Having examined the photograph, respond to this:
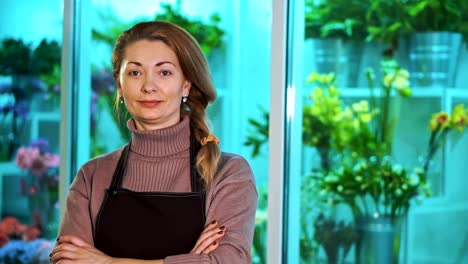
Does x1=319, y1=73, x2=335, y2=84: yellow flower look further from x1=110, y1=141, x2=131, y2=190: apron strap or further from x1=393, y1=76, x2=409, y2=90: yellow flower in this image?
x1=110, y1=141, x2=131, y2=190: apron strap

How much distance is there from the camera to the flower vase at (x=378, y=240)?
3.01m

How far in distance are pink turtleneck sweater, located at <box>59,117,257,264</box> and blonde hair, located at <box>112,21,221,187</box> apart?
0.12 ft

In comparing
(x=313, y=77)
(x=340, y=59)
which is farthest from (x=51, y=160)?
(x=340, y=59)

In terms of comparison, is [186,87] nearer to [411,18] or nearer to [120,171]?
[120,171]

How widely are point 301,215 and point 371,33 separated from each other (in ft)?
2.41

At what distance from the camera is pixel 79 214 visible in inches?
89.6

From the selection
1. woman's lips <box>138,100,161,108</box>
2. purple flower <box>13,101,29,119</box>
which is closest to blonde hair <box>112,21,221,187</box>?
woman's lips <box>138,100,161,108</box>

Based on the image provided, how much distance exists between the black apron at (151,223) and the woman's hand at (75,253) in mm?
53

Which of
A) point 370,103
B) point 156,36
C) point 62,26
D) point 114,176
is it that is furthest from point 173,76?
point 62,26

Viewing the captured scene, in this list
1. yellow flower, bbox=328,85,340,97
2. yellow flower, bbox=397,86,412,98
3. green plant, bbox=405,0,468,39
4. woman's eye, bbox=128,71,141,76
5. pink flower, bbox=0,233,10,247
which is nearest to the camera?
woman's eye, bbox=128,71,141,76

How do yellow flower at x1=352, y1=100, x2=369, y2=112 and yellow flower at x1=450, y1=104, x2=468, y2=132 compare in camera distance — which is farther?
yellow flower at x1=352, y1=100, x2=369, y2=112

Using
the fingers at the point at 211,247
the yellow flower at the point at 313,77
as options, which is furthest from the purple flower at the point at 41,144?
the fingers at the point at 211,247

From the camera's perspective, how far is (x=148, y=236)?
220cm

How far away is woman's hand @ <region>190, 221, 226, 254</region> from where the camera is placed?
2137mm
